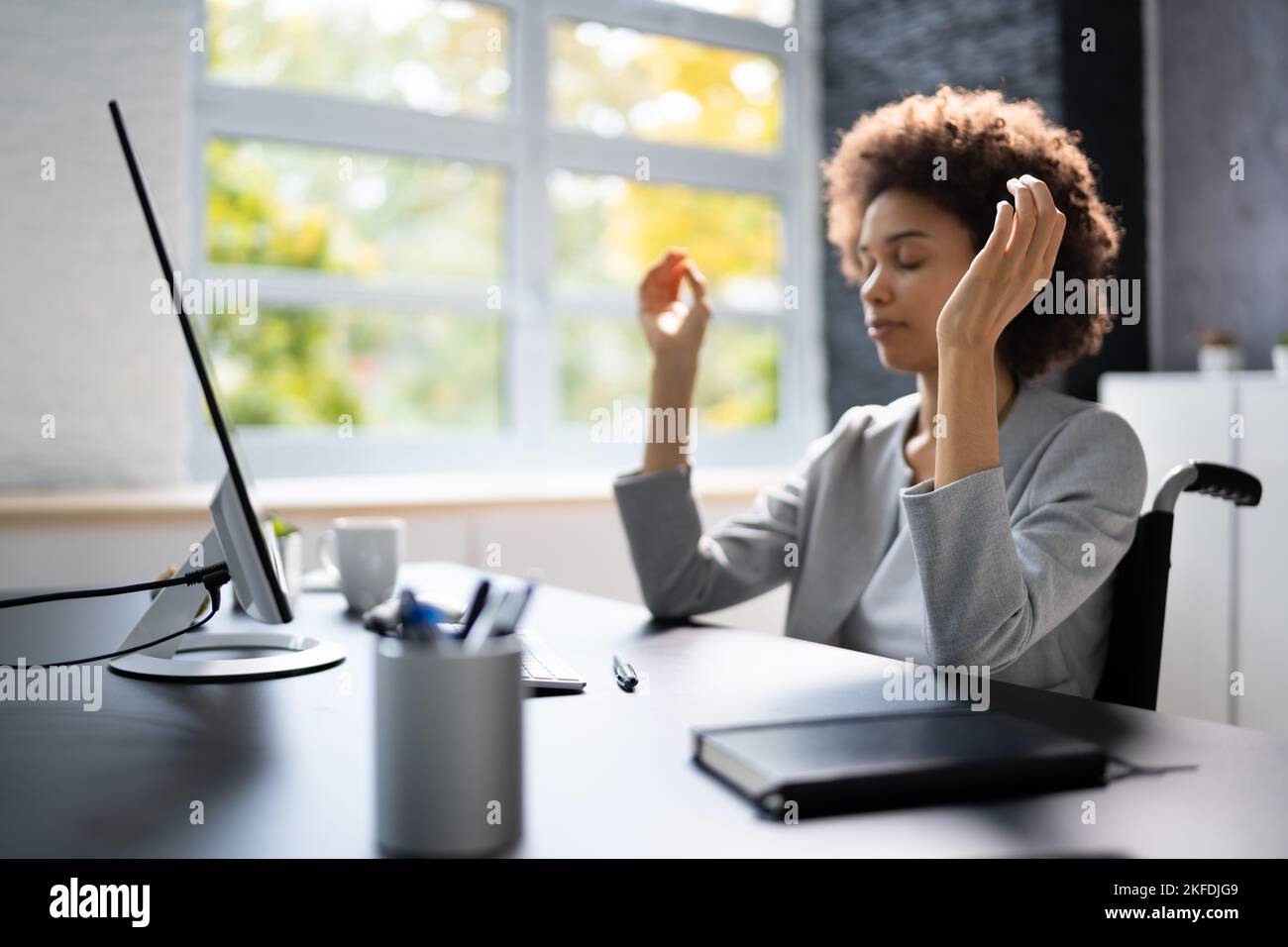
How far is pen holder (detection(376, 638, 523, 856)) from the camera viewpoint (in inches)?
24.5

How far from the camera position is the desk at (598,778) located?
2.13 ft

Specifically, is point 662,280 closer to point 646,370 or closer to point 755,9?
point 646,370

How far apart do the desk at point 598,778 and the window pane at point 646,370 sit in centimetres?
274

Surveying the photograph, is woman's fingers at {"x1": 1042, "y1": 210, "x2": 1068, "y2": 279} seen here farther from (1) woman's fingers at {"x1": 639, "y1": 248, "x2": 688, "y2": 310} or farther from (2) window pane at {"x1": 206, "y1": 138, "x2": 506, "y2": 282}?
(2) window pane at {"x1": 206, "y1": 138, "x2": 506, "y2": 282}

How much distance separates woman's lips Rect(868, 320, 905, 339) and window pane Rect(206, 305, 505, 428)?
2.25 meters

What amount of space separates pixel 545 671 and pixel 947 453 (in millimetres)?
448

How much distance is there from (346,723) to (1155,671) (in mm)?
881

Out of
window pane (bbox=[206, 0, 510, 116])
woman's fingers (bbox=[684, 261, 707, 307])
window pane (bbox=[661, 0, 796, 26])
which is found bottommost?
woman's fingers (bbox=[684, 261, 707, 307])

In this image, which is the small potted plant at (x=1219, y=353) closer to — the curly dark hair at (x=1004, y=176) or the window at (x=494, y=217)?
the window at (x=494, y=217)

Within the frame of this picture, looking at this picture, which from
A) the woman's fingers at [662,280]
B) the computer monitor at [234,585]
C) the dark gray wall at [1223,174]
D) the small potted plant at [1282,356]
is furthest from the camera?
the dark gray wall at [1223,174]

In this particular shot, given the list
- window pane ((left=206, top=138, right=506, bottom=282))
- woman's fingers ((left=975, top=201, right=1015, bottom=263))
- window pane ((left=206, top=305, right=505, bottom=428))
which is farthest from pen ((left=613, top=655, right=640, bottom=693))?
window pane ((left=206, top=138, right=506, bottom=282))

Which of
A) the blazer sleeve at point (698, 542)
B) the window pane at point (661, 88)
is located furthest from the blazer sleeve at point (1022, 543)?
the window pane at point (661, 88)
